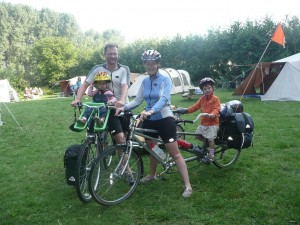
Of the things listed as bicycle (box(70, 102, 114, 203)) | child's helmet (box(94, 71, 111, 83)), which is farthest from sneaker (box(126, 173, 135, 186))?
child's helmet (box(94, 71, 111, 83))

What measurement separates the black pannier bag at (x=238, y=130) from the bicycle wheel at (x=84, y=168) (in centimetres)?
203

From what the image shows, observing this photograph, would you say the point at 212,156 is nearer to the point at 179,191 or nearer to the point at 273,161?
the point at 179,191

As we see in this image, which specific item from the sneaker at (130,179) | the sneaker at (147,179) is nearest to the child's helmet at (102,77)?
the sneaker at (130,179)

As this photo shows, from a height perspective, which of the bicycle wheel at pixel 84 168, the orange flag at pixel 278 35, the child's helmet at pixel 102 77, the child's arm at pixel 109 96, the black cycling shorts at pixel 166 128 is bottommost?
the bicycle wheel at pixel 84 168

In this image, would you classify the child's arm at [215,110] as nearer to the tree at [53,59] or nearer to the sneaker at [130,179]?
the sneaker at [130,179]

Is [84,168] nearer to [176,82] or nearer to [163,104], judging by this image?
[163,104]

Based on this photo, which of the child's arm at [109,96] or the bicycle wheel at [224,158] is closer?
the child's arm at [109,96]

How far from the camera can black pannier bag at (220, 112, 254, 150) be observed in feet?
14.8

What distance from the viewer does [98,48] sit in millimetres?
39625

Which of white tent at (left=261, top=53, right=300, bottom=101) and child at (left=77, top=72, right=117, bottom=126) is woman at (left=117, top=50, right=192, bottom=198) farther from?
white tent at (left=261, top=53, right=300, bottom=101)

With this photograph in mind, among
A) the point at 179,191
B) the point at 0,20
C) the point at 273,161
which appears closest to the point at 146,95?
the point at 179,191

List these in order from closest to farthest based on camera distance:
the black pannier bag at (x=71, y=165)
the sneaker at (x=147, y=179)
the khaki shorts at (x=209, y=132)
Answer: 1. the black pannier bag at (x=71, y=165)
2. the sneaker at (x=147, y=179)
3. the khaki shorts at (x=209, y=132)

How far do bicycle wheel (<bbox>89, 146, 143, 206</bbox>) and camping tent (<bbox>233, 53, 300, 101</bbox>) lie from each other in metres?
9.94

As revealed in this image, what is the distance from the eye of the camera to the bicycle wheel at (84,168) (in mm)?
3627
